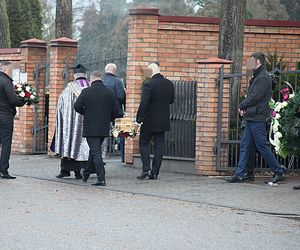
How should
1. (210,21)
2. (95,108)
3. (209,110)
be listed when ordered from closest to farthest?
(95,108)
(209,110)
(210,21)

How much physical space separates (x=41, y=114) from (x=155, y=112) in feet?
22.1

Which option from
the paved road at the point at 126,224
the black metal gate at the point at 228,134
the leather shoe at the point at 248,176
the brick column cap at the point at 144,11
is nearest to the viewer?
the paved road at the point at 126,224

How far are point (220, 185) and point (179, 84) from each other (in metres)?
2.58

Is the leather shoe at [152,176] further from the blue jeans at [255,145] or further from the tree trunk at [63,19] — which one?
the tree trunk at [63,19]

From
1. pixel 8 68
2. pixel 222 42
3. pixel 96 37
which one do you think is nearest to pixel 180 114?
pixel 222 42

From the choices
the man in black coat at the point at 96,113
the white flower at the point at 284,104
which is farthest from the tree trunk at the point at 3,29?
the white flower at the point at 284,104

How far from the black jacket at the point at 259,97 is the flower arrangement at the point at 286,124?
218mm

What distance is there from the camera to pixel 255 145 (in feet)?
47.7

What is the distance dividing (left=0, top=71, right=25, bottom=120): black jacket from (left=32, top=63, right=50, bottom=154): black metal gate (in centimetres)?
597

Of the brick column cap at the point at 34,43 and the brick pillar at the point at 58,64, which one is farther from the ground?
the brick column cap at the point at 34,43

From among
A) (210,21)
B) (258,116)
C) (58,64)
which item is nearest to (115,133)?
(258,116)

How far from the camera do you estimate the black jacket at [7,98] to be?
15.1 metres

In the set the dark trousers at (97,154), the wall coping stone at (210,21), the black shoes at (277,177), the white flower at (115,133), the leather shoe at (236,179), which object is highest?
the wall coping stone at (210,21)

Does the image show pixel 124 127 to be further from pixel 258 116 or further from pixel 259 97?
pixel 259 97
